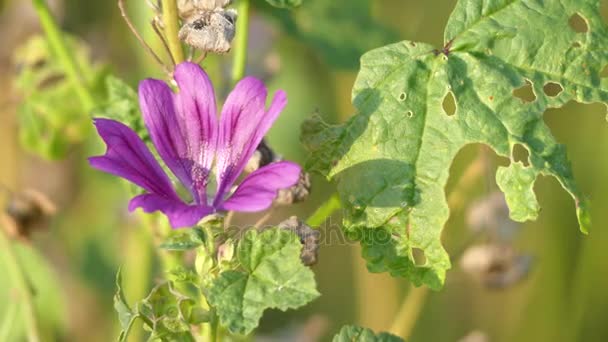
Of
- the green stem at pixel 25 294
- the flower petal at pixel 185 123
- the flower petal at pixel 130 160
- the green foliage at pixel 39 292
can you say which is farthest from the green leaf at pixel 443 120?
the green foliage at pixel 39 292

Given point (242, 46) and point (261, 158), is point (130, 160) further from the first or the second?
point (242, 46)

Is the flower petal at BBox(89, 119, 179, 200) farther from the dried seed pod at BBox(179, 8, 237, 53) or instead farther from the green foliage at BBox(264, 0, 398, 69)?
the green foliage at BBox(264, 0, 398, 69)

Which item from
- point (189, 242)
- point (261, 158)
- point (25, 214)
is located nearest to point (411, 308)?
point (261, 158)

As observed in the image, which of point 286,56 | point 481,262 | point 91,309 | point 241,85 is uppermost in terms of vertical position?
point 241,85

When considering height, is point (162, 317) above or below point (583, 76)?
below

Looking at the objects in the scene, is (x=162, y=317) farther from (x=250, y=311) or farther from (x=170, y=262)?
(x=170, y=262)

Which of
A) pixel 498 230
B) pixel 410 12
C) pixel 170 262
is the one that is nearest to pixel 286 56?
pixel 410 12

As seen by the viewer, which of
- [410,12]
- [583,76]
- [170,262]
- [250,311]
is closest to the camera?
[250,311]

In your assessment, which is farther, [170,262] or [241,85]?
[170,262]
